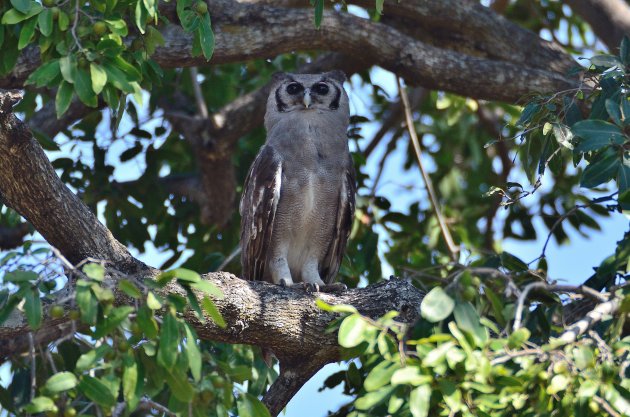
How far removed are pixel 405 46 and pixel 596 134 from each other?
95.8 inches

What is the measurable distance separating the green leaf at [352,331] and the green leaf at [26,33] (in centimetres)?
154

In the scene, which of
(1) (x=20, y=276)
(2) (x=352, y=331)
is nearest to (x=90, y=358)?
(1) (x=20, y=276)

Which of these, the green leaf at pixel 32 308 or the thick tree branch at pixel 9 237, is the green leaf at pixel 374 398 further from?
the thick tree branch at pixel 9 237

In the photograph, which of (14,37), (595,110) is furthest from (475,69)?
(14,37)

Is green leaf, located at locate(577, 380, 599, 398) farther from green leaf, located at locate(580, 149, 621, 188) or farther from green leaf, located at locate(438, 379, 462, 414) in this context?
green leaf, located at locate(580, 149, 621, 188)

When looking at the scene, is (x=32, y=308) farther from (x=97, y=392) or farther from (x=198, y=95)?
(x=198, y=95)

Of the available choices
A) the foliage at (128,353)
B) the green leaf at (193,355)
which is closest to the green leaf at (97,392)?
the foliage at (128,353)

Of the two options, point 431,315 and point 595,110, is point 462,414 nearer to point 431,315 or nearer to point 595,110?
point 431,315

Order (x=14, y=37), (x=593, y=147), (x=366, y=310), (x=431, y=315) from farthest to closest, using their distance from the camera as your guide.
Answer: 1. (x=366, y=310)
2. (x=14, y=37)
3. (x=593, y=147)
4. (x=431, y=315)

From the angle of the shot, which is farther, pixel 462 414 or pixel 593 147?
pixel 593 147

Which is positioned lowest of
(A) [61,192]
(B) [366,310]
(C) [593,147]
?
(B) [366,310]

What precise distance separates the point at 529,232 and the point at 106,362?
485cm

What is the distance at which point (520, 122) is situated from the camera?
4.03m

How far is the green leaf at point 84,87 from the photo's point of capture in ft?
10.9
